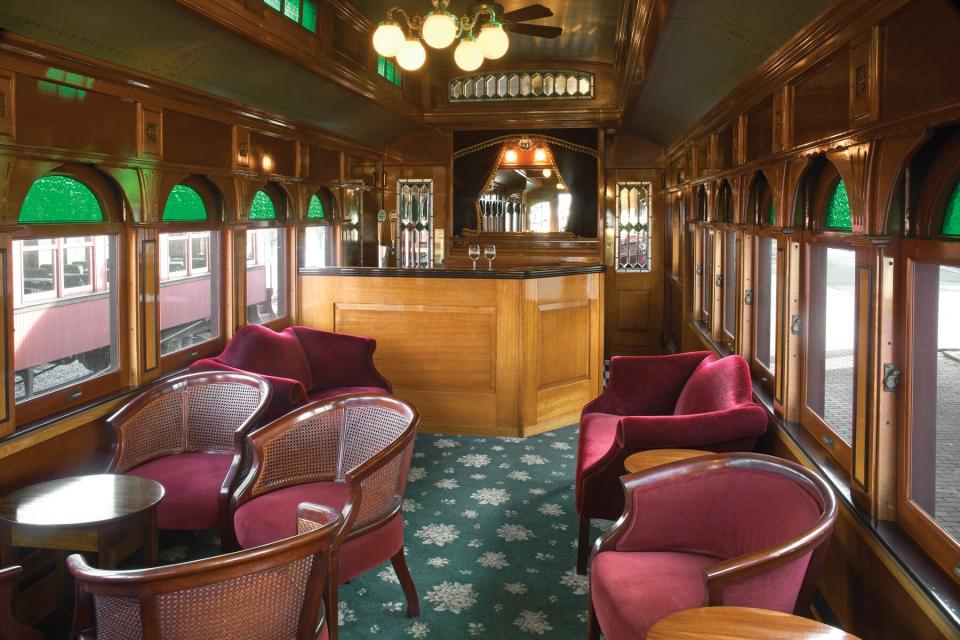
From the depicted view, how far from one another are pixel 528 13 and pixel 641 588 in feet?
14.0

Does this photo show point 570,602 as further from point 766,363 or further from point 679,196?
point 679,196

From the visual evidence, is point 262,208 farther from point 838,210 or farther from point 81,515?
point 838,210

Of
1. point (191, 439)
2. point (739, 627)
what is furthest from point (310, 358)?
point (739, 627)

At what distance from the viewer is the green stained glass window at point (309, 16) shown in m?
5.32

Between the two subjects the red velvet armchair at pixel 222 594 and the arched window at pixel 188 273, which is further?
the arched window at pixel 188 273

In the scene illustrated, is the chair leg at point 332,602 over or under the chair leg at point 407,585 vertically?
over

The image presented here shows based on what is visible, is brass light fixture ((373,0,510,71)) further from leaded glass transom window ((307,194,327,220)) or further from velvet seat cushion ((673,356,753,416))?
leaded glass transom window ((307,194,327,220))

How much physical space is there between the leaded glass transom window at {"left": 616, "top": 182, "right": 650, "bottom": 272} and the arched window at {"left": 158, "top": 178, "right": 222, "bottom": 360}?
518 centimetres

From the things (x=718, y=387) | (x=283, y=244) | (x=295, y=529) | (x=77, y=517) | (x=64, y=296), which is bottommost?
(x=295, y=529)

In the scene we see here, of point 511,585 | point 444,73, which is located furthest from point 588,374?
point 444,73

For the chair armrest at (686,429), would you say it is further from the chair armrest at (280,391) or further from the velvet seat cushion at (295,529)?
the chair armrest at (280,391)

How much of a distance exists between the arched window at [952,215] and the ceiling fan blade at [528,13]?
3721 millimetres

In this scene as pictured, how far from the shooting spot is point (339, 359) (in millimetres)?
5453

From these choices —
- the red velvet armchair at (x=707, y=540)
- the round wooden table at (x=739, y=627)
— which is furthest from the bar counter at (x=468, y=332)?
the round wooden table at (x=739, y=627)
